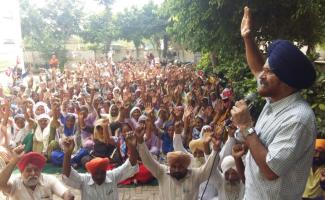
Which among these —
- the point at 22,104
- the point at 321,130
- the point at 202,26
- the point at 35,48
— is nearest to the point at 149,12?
the point at 35,48

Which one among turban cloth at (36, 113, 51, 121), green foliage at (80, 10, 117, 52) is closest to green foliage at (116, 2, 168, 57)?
green foliage at (80, 10, 117, 52)

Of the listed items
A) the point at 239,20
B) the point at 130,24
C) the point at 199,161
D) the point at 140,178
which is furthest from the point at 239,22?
the point at 130,24

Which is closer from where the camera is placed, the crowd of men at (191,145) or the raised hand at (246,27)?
the crowd of men at (191,145)

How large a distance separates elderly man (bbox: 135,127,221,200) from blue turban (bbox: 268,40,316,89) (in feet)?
6.32

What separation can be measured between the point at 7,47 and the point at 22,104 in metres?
9.98

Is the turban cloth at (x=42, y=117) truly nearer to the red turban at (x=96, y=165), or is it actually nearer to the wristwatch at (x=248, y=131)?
the red turban at (x=96, y=165)

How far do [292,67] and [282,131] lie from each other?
0.29m

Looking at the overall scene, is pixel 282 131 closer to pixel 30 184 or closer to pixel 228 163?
pixel 228 163

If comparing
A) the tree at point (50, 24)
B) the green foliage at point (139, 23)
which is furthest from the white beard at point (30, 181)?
the tree at point (50, 24)

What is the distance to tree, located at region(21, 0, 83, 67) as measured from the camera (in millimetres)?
32125

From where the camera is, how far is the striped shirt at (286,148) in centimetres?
164

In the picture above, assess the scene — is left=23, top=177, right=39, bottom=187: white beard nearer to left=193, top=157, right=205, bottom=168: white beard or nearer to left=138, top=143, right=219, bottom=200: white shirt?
left=138, top=143, right=219, bottom=200: white shirt

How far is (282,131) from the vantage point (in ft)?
5.51

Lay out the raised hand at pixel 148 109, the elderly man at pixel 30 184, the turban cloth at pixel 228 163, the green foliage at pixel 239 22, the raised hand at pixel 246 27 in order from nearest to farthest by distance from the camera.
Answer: the raised hand at pixel 246 27 < the elderly man at pixel 30 184 < the turban cloth at pixel 228 163 < the raised hand at pixel 148 109 < the green foliage at pixel 239 22
